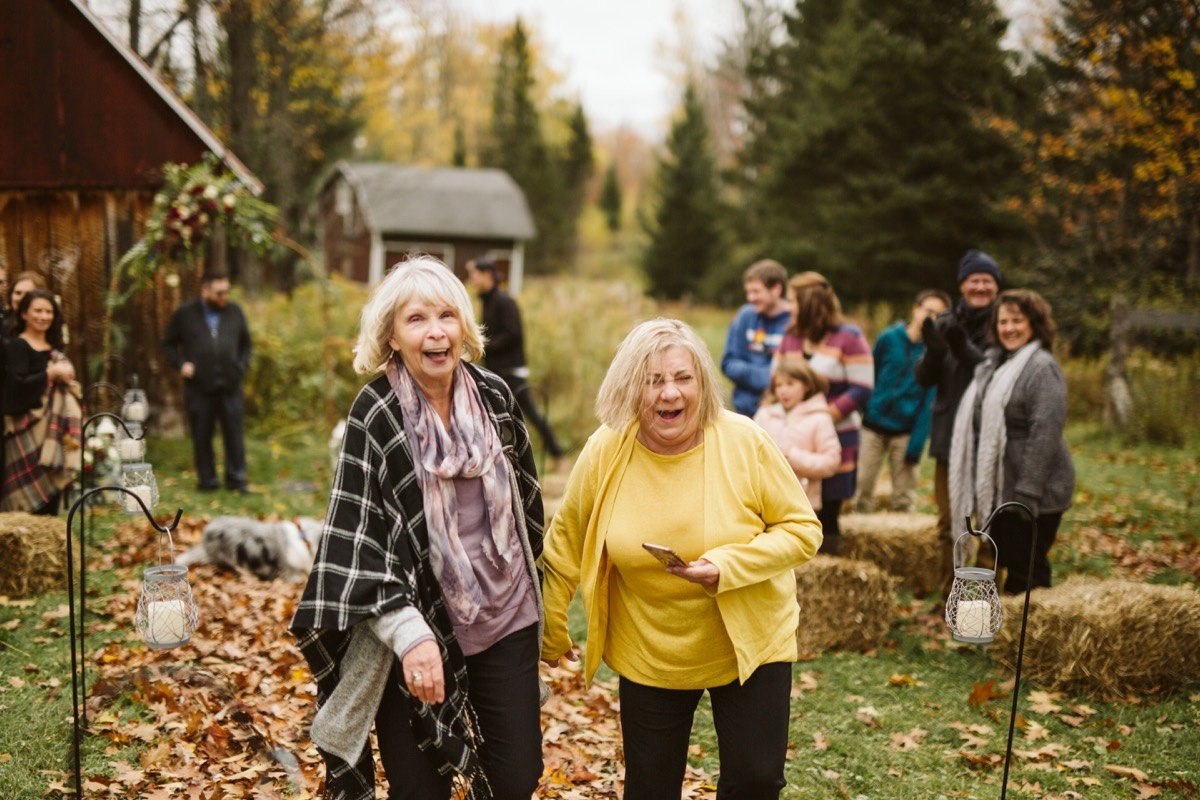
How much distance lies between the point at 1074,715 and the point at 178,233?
9209 mm

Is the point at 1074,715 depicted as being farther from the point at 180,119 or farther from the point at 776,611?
the point at 180,119

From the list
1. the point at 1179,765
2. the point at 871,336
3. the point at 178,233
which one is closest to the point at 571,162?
the point at 871,336

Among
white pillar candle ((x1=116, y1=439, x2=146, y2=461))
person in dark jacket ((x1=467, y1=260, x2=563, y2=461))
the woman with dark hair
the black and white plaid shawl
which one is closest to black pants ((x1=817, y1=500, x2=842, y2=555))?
the black and white plaid shawl

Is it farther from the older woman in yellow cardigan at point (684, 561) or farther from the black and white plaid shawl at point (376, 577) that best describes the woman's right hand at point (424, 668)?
the older woman in yellow cardigan at point (684, 561)

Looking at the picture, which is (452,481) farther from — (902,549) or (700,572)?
(902,549)

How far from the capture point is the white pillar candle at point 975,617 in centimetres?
375

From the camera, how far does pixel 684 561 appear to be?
299cm

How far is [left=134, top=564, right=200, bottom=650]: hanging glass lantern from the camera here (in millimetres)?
3475

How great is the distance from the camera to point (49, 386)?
7.02 meters

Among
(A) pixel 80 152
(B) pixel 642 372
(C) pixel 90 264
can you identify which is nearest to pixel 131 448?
(B) pixel 642 372

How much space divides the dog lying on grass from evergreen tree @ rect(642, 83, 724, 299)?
93.8 ft

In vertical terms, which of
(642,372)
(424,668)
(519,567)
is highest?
(642,372)

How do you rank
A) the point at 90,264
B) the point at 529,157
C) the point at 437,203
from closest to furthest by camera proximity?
→ 1. the point at 90,264
2. the point at 437,203
3. the point at 529,157

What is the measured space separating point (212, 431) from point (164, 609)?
680cm
